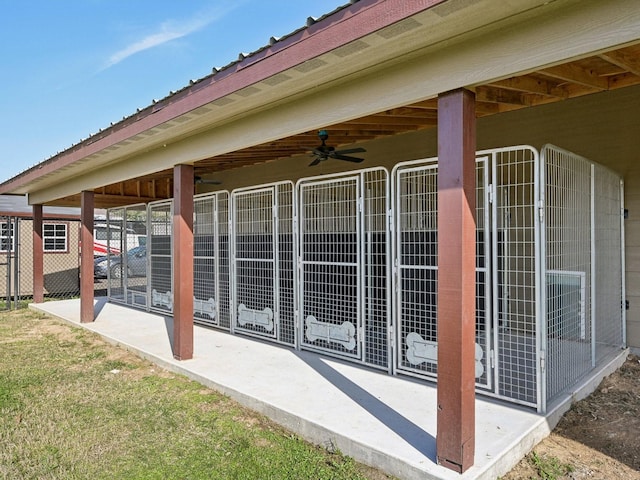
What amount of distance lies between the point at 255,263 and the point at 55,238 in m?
9.06

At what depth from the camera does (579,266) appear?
3.61 meters

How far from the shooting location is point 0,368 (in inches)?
190

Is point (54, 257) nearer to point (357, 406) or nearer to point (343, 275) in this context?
point (343, 275)

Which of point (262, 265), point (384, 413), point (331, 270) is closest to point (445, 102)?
point (384, 413)

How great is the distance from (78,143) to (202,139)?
→ 7.72ft

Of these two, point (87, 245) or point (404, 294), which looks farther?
point (87, 245)

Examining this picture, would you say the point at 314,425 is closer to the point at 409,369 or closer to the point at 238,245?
the point at 409,369

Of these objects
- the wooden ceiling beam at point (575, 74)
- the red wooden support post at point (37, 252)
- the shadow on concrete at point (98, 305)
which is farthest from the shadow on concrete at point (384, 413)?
the red wooden support post at point (37, 252)

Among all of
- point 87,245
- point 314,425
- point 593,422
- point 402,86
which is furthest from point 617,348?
point 87,245

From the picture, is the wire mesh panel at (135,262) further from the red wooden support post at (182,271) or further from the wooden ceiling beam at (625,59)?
the wooden ceiling beam at (625,59)

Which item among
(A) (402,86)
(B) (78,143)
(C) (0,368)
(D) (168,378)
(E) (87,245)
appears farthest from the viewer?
(E) (87,245)

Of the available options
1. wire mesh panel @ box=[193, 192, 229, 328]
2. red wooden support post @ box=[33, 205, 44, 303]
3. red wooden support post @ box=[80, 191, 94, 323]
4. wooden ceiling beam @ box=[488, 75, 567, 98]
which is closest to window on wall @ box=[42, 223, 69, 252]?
red wooden support post @ box=[33, 205, 44, 303]

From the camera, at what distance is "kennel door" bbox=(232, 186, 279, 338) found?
17.2 feet

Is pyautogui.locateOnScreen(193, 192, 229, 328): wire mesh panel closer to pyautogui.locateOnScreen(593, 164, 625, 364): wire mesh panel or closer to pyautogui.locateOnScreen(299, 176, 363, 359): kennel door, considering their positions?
pyautogui.locateOnScreen(299, 176, 363, 359): kennel door
